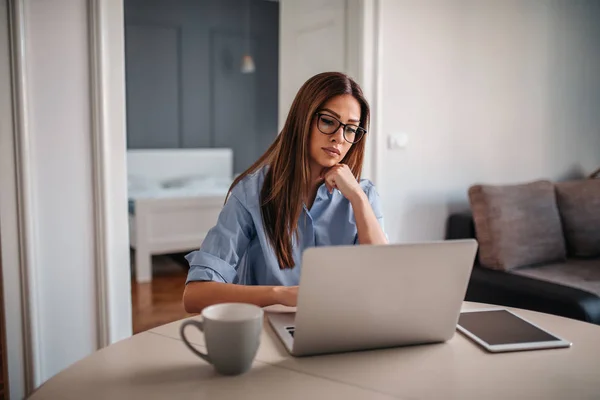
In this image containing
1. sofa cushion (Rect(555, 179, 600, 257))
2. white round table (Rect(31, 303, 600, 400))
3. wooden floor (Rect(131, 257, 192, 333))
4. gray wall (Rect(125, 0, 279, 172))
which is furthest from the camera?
gray wall (Rect(125, 0, 279, 172))

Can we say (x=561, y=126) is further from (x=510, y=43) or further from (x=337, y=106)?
(x=337, y=106)

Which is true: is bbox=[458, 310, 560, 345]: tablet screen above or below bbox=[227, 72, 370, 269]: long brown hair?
below

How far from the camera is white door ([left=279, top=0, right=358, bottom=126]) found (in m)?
2.86

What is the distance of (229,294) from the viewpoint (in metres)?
1.20

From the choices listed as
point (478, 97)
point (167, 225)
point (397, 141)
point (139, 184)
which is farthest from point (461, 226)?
point (139, 184)

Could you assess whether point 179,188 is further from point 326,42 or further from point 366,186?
point 366,186

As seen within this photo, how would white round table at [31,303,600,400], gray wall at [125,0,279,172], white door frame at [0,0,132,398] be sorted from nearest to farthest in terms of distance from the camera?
white round table at [31,303,600,400] < white door frame at [0,0,132,398] < gray wall at [125,0,279,172]

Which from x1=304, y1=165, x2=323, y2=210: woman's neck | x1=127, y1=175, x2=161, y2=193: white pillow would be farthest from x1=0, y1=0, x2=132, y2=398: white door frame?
x1=127, y1=175, x2=161, y2=193: white pillow

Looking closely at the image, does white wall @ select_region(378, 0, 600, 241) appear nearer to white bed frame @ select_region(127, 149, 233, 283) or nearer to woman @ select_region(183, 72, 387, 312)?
woman @ select_region(183, 72, 387, 312)

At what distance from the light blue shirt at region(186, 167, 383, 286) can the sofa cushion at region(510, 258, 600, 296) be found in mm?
1345

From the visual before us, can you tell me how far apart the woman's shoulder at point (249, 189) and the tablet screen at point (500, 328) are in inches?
21.8

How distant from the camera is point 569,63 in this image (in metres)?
3.56

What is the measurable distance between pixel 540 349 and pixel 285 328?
1.44 ft

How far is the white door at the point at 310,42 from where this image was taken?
286cm
